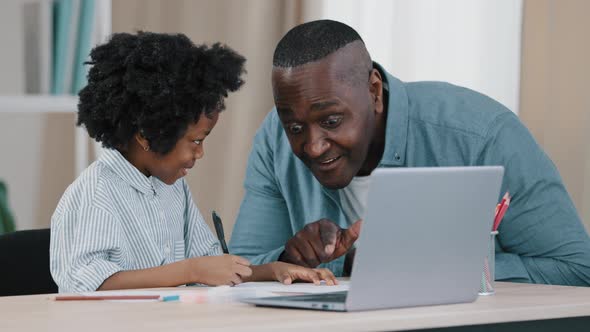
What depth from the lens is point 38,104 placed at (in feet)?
10.2

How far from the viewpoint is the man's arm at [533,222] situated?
6.18ft

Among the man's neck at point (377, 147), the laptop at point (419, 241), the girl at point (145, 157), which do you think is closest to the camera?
the laptop at point (419, 241)

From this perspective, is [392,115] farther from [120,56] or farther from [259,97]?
[259,97]

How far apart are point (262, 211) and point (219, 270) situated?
0.58 metres

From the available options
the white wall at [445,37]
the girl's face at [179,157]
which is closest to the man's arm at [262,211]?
the girl's face at [179,157]

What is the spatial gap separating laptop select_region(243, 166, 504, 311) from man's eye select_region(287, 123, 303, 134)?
23.4 inches

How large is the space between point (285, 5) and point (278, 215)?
149 cm

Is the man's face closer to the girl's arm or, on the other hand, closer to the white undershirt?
the white undershirt

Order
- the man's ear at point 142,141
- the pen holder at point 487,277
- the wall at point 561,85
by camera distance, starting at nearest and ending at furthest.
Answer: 1. the pen holder at point 487,277
2. the man's ear at point 142,141
3. the wall at point 561,85

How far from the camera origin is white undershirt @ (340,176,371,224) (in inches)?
84.7

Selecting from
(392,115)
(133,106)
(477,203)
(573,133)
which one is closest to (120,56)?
(133,106)

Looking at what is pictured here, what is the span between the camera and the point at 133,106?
6.59 feet

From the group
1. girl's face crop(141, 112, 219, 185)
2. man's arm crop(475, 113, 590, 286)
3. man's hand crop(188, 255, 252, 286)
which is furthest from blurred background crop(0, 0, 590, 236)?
man's hand crop(188, 255, 252, 286)

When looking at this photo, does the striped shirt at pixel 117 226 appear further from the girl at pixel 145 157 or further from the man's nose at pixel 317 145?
the man's nose at pixel 317 145
